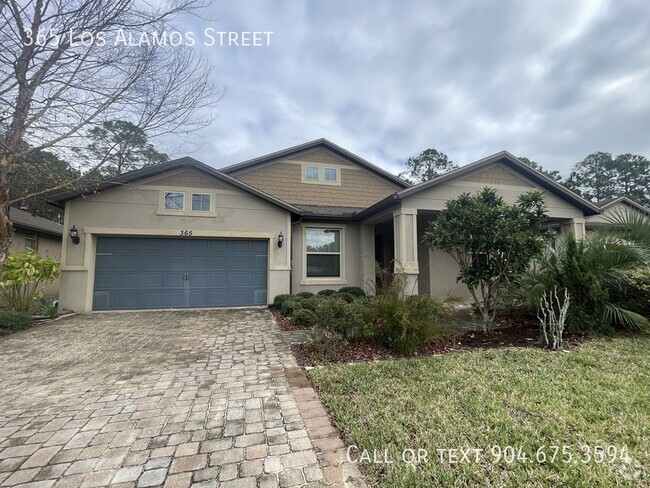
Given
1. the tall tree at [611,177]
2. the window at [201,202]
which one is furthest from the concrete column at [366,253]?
the tall tree at [611,177]

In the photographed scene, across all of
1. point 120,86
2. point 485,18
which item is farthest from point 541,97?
point 120,86

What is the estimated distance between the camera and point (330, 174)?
1302cm

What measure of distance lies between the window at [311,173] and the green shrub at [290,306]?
619 centimetres

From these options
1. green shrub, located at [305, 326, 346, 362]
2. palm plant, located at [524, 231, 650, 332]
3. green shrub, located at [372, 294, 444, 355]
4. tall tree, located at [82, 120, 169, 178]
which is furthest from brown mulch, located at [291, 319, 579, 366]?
tall tree, located at [82, 120, 169, 178]

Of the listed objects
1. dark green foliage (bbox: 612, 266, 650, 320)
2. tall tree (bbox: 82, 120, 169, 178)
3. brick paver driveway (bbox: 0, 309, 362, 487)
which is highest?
tall tree (bbox: 82, 120, 169, 178)

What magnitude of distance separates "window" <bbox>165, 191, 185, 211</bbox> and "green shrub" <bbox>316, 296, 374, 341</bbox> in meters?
6.59

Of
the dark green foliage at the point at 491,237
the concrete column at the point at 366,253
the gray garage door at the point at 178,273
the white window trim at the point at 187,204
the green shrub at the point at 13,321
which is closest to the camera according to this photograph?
the dark green foliage at the point at 491,237

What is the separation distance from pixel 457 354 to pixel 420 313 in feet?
2.82

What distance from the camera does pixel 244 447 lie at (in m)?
2.40

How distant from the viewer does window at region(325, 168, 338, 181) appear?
13.0 m

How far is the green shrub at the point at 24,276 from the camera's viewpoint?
7.39m

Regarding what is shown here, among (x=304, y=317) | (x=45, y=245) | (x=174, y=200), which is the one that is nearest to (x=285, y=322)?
(x=304, y=317)

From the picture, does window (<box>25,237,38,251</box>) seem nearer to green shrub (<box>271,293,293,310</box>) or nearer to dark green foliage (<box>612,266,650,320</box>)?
green shrub (<box>271,293,293,310</box>)

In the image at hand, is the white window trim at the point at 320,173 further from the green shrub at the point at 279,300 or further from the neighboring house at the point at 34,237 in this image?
the neighboring house at the point at 34,237
